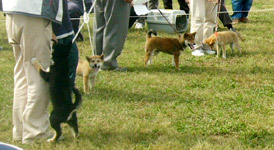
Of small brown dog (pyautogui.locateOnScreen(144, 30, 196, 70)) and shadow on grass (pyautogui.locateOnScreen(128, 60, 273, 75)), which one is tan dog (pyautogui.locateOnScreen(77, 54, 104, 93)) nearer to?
shadow on grass (pyautogui.locateOnScreen(128, 60, 273, 75))

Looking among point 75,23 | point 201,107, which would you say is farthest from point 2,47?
point 201,107

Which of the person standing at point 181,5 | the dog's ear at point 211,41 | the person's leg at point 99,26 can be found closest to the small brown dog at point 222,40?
the dog's ear at point 211,41

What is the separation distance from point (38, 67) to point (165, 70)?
11.5 ft

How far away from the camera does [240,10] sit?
11.8m

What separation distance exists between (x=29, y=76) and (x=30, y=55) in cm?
20

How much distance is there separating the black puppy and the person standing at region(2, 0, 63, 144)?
0.30 ft

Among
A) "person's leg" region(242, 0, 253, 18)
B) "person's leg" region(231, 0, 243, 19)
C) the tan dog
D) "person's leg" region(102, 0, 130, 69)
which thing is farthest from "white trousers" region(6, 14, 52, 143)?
"person's leg" region(242, 0, 253, 18)

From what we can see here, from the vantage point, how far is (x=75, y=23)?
911 centimetres

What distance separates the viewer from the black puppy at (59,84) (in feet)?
12.8

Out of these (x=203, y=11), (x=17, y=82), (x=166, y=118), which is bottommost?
(x=166, y=118)

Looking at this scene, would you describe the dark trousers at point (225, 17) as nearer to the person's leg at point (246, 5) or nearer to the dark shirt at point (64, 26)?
the person's leg at point (246, 5)

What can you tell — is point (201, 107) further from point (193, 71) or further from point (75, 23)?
point (75, 23)

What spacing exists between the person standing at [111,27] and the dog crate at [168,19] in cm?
319

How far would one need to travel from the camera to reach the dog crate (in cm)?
1002
